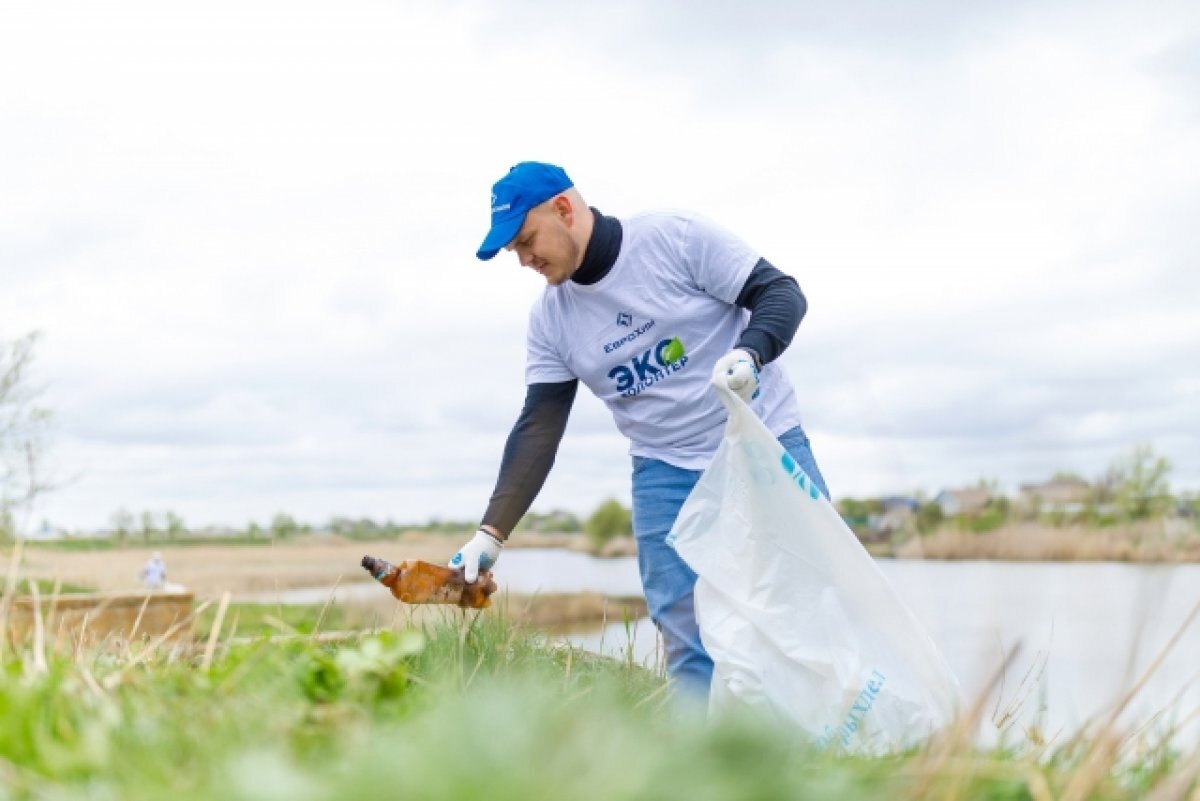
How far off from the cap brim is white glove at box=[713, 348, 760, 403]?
63 centimetres

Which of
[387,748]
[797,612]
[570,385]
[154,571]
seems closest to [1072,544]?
[387,748]

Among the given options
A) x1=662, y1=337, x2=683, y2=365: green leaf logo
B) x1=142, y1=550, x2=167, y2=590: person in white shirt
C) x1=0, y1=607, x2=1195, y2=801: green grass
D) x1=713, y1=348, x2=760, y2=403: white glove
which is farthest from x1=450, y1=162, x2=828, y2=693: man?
x1=142, y1=550, x2=167, y2=590: person in white shirt

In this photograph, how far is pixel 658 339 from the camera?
310cm

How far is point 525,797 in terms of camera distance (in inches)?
33.5

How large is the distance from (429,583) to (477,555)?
0.75 ft

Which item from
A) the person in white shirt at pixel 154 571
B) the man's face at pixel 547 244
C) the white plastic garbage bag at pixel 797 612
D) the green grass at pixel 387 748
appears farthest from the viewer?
the person in white shirt at pixel 154 571

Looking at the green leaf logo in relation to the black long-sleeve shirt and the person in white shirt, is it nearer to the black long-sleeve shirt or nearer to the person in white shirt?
the black long-sleeve shirt

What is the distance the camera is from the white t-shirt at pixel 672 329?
10.1ft

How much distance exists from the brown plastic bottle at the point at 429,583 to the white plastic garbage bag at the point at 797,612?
61 cm

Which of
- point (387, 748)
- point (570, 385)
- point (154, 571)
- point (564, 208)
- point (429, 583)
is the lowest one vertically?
point (154, 571)

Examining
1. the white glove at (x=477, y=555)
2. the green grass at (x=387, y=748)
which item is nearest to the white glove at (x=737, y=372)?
the white glove at (x=477, y=555)

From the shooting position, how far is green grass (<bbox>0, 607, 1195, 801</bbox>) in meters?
0.88

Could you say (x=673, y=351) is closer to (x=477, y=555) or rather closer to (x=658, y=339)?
(x=658, y=339)

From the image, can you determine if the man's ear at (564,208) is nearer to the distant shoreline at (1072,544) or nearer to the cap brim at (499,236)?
the cap brim at (499,236)
